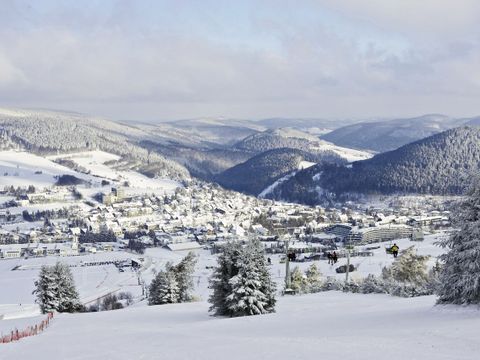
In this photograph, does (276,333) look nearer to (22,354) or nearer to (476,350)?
(476,350)

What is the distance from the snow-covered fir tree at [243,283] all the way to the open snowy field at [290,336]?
984mm

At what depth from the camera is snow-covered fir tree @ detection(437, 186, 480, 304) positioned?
672 inches

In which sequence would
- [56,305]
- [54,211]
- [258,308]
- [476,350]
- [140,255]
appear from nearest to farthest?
1. [476,350]
2. [258,308]
3. [56,305]
4. [140,255]
5. [54,211]

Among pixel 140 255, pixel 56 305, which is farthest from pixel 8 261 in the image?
pixel 56 305

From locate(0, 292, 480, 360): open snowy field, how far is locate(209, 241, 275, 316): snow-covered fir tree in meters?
0.98

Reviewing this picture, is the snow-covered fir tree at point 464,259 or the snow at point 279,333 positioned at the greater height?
the snow-covered fir tree at point 464,259

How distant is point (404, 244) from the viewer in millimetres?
112875

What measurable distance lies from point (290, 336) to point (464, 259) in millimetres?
5892

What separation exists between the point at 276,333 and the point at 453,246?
625 centimetres

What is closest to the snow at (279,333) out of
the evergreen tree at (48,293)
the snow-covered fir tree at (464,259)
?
the snow-covered fir tree at (464,259)

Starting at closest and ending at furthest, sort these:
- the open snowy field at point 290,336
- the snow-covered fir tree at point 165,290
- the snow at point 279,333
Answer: the open snowy field at point 290,336, the snow at point 279,333, the snow-covered fir tree at point 165,290

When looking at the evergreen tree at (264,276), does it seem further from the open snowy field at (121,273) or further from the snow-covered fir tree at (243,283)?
the open snowy field at (121,273)

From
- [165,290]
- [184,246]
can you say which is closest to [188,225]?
[184,246]

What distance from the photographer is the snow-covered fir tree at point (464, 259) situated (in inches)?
672
